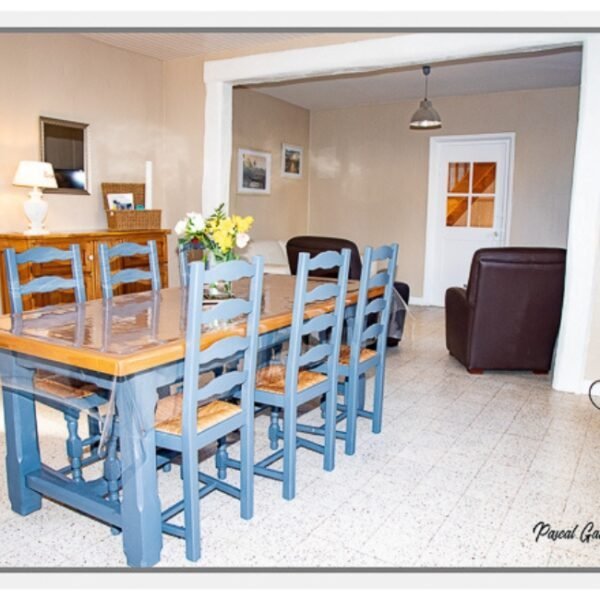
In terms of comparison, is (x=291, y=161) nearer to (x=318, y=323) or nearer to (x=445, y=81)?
(x=445, y=81)

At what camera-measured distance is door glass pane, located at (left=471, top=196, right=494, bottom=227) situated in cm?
Result: 723

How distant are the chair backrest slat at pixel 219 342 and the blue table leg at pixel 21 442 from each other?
0.70 metres

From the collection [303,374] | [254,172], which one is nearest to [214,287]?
[303,374]

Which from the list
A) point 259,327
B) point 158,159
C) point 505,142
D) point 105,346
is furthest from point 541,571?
point 505,142

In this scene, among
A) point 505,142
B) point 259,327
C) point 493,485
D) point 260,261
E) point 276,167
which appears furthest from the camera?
point 276,167

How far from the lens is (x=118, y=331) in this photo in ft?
7.00

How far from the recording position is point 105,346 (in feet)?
6.24

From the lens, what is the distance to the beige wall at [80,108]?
14.1ft

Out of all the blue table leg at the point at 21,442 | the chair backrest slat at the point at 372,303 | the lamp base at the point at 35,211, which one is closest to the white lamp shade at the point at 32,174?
the lamp base at the point at 35,211

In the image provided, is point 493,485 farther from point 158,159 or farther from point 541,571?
point 158,159

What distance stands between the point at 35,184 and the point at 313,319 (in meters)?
2.61

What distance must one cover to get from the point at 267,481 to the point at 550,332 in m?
2.58

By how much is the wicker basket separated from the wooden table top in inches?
85.8

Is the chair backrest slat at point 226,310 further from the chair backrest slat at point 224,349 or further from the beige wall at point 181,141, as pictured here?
the beige wall at point 181,141
